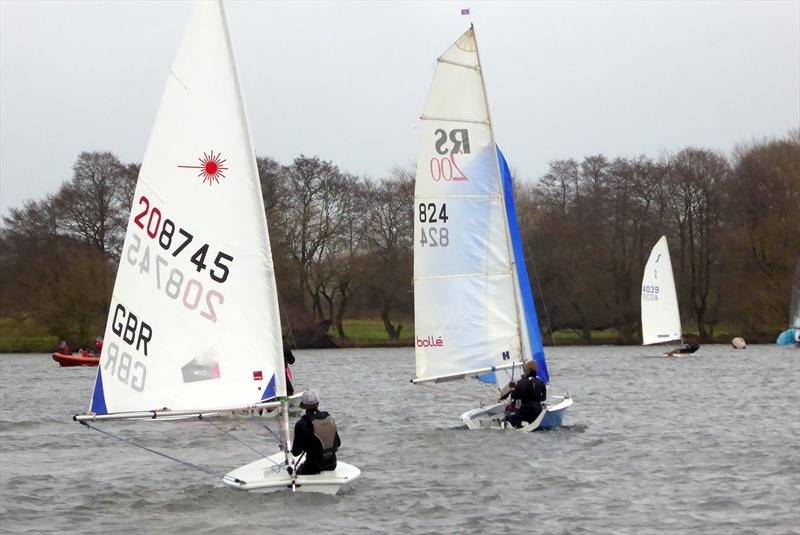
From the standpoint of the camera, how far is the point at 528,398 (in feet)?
60.7

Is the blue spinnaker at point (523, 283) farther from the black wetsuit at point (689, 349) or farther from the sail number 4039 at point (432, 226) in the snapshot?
the black wetsuit at point (689, 349)

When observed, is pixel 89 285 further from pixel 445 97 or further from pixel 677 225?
pixel 445 97

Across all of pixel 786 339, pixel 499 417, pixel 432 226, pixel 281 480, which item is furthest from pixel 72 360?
pixel 281 480

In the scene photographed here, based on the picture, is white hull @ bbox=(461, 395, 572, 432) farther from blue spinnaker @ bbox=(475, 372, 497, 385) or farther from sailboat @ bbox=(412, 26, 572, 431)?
blue spinnaker @ bbox=(475, 372, 497, 385)

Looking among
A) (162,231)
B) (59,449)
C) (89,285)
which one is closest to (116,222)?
(89,285)

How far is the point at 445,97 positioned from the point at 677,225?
151ft

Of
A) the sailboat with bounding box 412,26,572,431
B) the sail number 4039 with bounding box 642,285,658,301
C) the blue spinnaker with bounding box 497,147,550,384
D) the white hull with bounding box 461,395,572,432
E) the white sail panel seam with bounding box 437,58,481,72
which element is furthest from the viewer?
the sail number 4039 with bounding box 642,285,658,301

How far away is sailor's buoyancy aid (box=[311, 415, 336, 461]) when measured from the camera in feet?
40.9

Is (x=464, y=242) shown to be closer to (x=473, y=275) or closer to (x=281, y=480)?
(x=473, y=275)

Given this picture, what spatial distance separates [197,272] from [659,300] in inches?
1591

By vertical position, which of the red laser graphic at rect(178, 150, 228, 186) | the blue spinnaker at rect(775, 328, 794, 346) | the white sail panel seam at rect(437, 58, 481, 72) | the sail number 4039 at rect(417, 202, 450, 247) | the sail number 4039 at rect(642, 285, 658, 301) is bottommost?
the blue spinnaker at rect(775, 328, 794, 346)

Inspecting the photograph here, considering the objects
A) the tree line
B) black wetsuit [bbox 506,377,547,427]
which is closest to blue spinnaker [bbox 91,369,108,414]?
black wetsuit [bbox 506,377,547,427]

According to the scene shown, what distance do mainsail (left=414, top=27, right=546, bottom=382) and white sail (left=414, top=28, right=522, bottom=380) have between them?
0.02 m

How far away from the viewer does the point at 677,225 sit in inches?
2498
